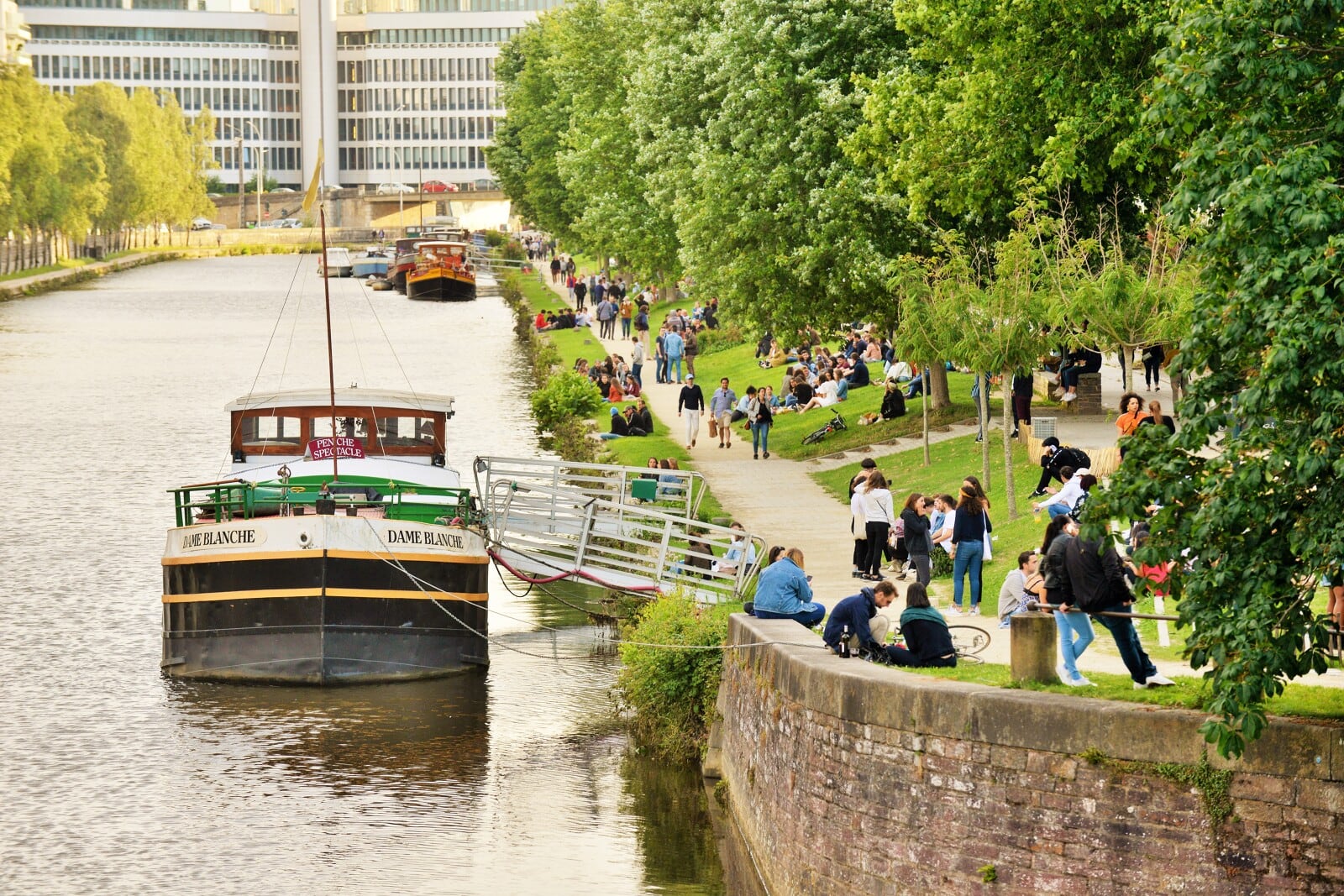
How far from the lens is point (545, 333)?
72188mm

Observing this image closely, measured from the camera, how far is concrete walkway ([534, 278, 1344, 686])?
64.6 ft

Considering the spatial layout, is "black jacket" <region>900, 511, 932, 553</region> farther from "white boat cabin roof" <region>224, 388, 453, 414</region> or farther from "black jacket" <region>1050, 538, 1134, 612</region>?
"white boat cabin roof" <region>224, 388, 453, 414</region>

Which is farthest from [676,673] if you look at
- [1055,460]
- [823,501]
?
[823,501]

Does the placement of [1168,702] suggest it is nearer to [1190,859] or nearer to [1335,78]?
[1190,859]

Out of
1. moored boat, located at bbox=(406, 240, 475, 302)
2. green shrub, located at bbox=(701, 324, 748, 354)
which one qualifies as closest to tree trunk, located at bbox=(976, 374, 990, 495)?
green shrub, located at bbox=(701, 324, 748, 354)

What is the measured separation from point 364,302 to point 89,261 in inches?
1539

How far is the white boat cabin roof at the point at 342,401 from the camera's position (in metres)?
29.3

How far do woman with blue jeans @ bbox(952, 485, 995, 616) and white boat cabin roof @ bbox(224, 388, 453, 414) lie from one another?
35.7 ft

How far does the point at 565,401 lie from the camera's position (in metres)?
46.1

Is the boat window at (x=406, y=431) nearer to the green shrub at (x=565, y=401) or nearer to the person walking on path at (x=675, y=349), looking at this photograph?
the green shrub at (x=565, y=401)

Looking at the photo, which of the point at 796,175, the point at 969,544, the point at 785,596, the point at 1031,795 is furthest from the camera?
the point at 796,175

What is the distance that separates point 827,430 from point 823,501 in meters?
7.15

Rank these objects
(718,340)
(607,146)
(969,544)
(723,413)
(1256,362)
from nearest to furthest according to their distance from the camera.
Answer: (1256,362) < (969,544) < (723,413) < (607,146) < (718,340)

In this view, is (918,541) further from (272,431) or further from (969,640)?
(272,431)
